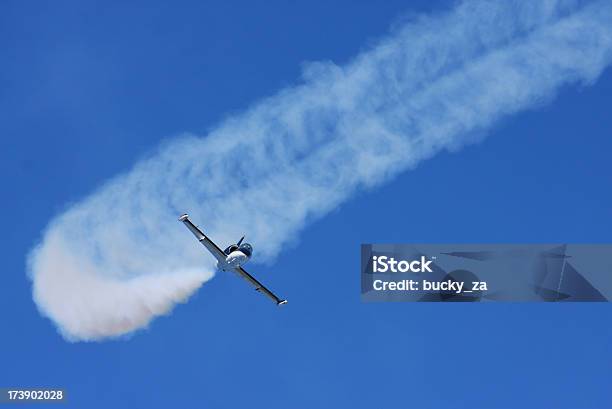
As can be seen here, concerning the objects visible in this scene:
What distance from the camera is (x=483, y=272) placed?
120 meters

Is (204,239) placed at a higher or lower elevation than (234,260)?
higher

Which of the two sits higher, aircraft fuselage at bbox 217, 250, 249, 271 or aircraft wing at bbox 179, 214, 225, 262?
aircraft wing at bbox 179, 214, 225, 262

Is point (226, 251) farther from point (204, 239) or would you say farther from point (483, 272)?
point (483, 272)

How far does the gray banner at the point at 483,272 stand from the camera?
391 ft

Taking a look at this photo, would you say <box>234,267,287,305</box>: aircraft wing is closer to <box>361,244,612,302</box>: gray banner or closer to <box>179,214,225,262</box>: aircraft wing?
<box>179,214,225,262</box>: aircraft wing

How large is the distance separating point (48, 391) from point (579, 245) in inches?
2771

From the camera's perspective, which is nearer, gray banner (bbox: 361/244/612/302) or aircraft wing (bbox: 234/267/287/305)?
gray banner (bbox: 361/244/612/302)

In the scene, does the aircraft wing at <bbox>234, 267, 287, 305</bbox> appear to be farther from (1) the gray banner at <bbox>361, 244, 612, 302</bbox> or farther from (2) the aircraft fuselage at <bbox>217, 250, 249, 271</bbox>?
(1) the gray banner at <bbox>361, 244, 612, 302</bbox>

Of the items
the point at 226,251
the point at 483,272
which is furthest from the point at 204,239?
the point at 483,272

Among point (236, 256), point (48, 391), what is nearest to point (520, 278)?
point (236, 256)

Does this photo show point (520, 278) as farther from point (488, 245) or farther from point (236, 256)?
point (236, 256)

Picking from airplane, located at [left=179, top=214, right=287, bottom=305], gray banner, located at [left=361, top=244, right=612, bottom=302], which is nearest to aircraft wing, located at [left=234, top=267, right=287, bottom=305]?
airplane, located at [left=179, top=214, right=287, bottom=305]

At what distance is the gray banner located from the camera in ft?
391

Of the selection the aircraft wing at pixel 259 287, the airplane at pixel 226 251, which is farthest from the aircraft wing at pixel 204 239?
the aircraft wing at pixel 259 287
